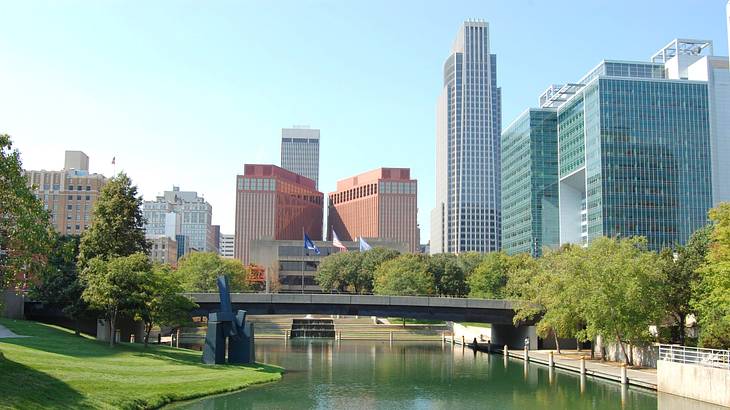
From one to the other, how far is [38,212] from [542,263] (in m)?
58.5

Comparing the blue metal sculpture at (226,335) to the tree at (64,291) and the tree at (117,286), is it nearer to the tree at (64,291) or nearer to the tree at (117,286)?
the tree at (117,286)

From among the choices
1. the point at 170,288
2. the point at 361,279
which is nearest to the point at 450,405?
the point at 170,288

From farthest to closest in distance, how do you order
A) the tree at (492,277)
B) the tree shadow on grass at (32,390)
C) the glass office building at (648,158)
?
the glass office building at (648,158) → the tree at (492,277) → the tree shadow on grass at (32,390)

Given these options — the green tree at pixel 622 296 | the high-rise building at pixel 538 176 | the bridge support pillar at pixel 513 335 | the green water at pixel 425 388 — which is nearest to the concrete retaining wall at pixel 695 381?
the green water at pixel 425 388

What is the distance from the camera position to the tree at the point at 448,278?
129 meters

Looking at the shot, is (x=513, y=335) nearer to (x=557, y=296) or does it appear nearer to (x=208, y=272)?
(x=557, y=296)

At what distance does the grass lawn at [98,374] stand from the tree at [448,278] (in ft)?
242

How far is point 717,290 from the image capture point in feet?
148

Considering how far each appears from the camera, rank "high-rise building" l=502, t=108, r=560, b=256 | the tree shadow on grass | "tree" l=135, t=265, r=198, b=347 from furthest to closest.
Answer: "high-rise building" l=502, t=108, r=560, b=256
"tree" l=135, t=265, r=198, b=347
the tree shadow on grass

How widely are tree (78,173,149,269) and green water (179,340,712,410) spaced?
16.6 meters

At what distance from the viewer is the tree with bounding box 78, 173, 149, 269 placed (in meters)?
62.0

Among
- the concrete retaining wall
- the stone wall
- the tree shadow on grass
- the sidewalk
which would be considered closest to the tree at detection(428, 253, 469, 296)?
the sidewalk

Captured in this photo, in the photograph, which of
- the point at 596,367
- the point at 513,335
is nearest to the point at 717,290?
the point at 596,367

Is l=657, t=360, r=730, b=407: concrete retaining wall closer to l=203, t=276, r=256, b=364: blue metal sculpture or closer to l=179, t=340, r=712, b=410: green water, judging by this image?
l=179, t=340, r=712, b=410: green water
